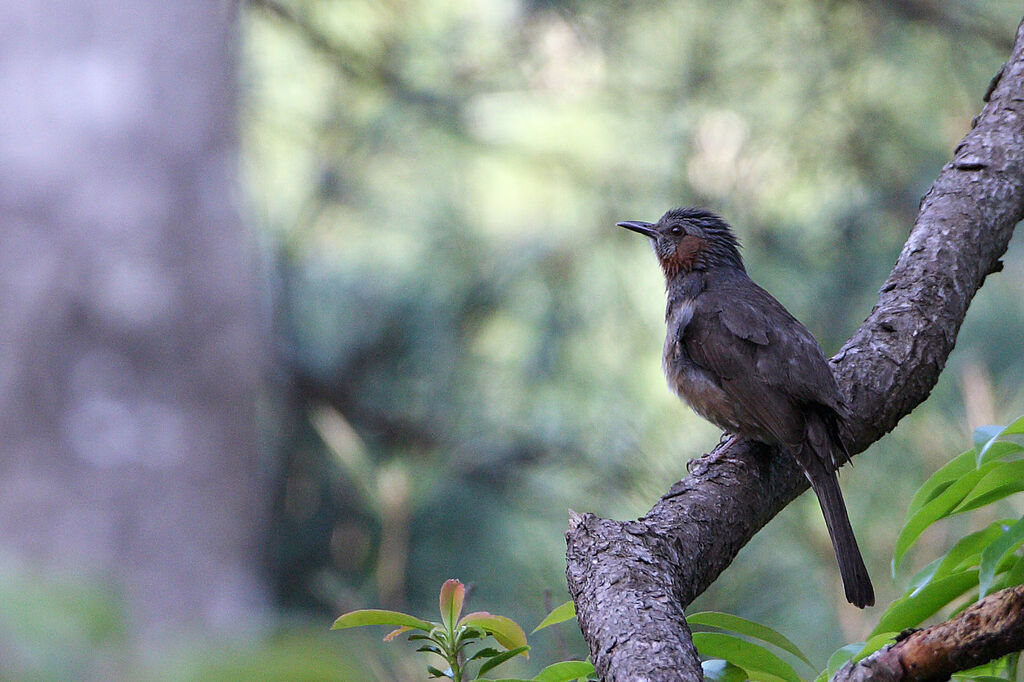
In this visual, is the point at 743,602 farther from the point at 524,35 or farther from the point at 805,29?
the point at 524,35

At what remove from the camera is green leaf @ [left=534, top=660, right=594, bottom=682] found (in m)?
1.19

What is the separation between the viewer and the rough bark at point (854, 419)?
1.34 meters

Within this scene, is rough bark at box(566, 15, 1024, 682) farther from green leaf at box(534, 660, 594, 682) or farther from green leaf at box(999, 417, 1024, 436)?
green leaf at box(999, 417, 1024, 436)

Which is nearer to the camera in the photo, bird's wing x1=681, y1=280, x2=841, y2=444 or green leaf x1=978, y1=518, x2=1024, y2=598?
green leaf x1=978, y1=518, x2=1024, y2=598

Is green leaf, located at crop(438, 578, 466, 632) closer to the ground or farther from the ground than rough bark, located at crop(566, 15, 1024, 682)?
closer to the ground

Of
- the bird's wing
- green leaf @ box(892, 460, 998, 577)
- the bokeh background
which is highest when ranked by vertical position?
the bokeh background

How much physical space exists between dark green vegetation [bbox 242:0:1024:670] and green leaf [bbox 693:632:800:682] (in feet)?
9.80

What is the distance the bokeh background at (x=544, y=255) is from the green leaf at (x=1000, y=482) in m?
2.95

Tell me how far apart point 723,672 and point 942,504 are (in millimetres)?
389

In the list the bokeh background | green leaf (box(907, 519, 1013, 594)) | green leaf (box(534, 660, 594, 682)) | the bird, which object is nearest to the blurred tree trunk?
the bokeh background

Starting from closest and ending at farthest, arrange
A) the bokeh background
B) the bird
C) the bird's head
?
the bird < the bird's head < the bokeh background

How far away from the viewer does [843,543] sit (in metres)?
2.31

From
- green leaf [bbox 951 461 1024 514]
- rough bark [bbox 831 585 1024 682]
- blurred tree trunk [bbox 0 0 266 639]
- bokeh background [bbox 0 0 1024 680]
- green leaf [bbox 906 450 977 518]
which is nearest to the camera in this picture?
rough bark [bbox 831 585 1024 682]

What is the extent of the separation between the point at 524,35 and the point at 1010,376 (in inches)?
130
